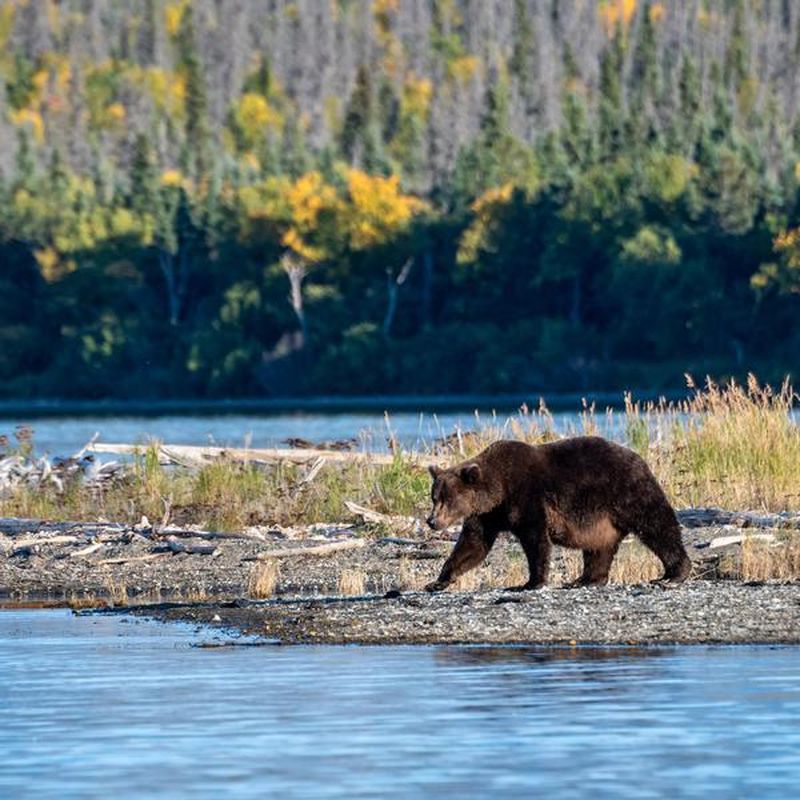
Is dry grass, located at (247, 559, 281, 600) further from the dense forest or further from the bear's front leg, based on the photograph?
the dense forest

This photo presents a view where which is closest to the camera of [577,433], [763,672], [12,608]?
[763,672]

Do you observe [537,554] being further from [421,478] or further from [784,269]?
[784,269]

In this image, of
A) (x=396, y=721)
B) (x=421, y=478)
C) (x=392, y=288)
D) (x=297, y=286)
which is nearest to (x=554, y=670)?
(x=396, y=721)

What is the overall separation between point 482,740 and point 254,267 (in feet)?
297

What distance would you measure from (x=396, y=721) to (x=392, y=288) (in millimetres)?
86438

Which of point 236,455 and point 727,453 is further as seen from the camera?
point 236,455

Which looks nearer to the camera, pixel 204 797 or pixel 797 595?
pixel 204 797

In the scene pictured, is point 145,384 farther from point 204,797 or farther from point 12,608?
point 204,797

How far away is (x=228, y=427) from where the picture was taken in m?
63.0

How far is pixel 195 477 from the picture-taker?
26.6 metres

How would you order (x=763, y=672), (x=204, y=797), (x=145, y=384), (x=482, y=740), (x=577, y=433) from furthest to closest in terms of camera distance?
(x=145, y=384) < (x=577, y=433) < (x=763, y=672) < (x=482, y=740) < (x=204, y=797)

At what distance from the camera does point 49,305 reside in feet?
344

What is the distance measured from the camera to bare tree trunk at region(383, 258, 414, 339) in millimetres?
97500

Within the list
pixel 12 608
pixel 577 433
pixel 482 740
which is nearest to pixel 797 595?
pixel 482 740
